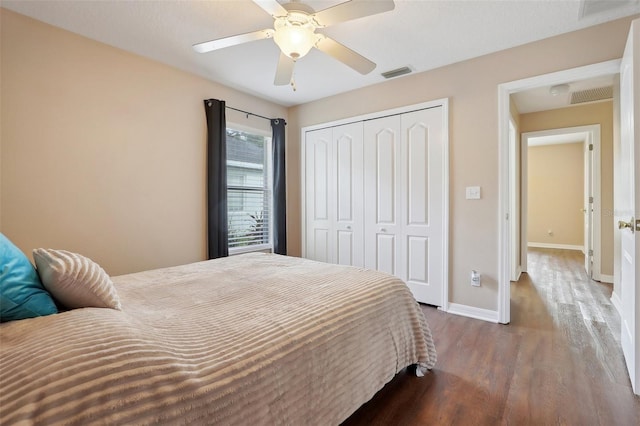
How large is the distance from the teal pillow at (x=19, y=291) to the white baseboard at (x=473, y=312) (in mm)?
3100

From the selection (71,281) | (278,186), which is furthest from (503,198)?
(71,281)

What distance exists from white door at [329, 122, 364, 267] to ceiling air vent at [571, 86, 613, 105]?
2.85 m

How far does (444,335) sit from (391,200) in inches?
59.9

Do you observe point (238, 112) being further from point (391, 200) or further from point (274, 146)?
point (391, 200)

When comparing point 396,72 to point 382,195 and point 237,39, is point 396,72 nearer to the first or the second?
point 382,195

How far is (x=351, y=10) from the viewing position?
1649 millimetres

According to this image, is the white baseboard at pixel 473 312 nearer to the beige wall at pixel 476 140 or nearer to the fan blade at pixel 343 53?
the beige wall at pixel 476 140

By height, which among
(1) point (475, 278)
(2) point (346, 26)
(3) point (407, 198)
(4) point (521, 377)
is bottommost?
(4) point (521, 377)

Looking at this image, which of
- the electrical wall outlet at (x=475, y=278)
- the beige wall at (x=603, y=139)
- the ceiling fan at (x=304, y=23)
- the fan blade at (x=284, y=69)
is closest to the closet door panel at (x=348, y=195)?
the electrical wall outlet at (x=475, y=278)

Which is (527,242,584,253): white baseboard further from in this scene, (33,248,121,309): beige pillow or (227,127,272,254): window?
(33,248,121,309): beige pillow

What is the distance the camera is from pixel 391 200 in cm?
346

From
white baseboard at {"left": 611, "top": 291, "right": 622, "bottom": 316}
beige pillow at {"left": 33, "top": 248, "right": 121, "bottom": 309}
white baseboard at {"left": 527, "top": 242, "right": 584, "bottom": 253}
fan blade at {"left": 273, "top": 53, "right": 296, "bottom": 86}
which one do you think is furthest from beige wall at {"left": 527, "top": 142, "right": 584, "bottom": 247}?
beige pillow at {"left": 33, "top": 248, "right": 121, "bottom": 309}

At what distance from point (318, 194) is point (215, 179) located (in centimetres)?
142

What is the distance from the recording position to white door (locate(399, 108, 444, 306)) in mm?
3141
